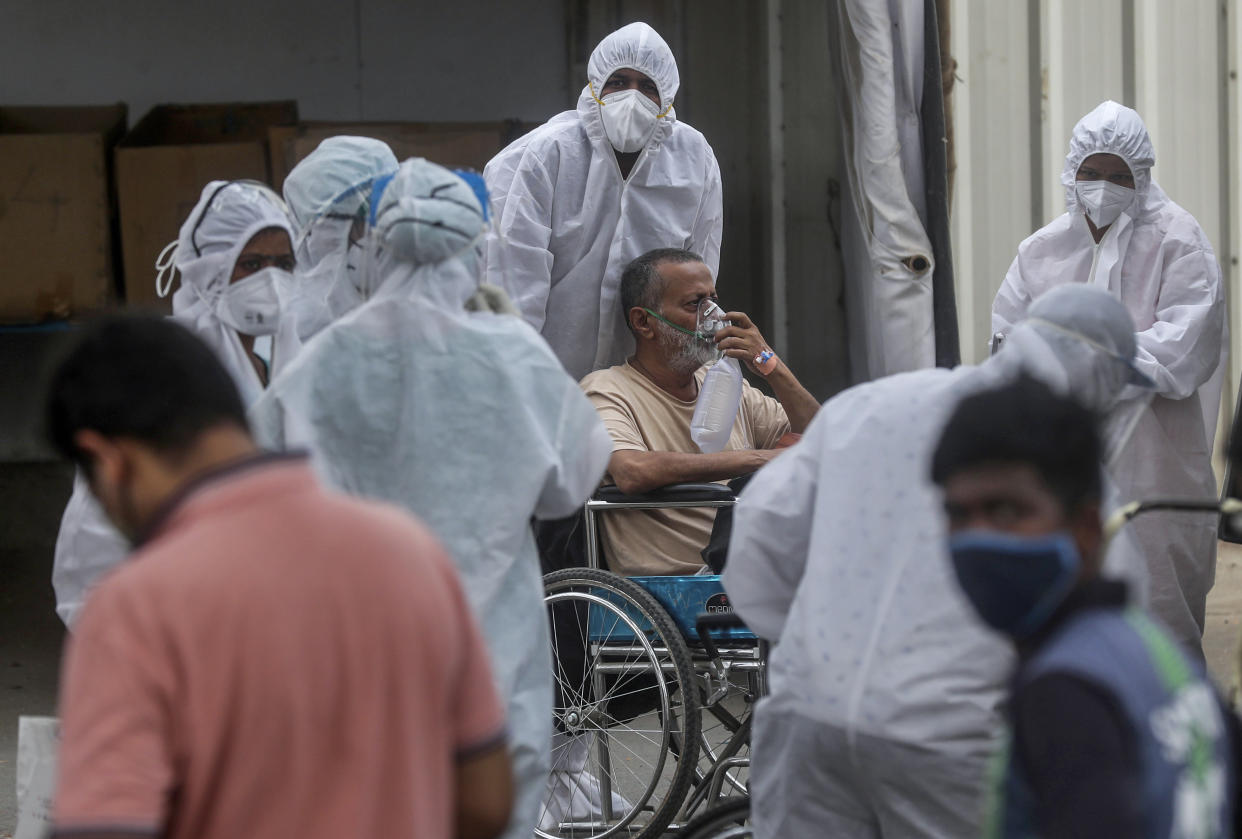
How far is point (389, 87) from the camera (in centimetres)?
725

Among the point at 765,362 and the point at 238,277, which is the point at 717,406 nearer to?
the point at 765,362

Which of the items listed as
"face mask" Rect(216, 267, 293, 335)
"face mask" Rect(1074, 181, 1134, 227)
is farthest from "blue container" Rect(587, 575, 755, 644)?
"face mask" Rect(1074, 181, 1134, 227)

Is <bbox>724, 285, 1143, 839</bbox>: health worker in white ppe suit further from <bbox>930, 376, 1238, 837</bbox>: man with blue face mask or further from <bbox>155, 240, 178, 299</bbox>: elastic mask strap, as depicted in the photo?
<bbox>155, 240, 178, 299</bbox>: elastic mask strap

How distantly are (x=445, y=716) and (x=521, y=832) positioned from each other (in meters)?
1.23

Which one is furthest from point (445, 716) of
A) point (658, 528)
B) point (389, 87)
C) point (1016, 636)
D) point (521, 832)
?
point (389, 87)

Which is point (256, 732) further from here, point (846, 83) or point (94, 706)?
point (846, 83)

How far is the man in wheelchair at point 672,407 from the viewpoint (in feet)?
12.6

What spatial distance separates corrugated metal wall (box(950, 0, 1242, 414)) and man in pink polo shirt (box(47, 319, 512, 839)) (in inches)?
193

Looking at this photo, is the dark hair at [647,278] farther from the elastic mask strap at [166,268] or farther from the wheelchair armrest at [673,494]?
the elastic mask strap at [166,268]

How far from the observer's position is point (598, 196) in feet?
14.7

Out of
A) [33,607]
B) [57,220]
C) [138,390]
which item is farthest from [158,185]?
[138,390]

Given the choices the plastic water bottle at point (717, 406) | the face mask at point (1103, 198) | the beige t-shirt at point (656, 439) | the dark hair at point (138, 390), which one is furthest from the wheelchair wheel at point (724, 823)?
the face mask at point (1103, 198)

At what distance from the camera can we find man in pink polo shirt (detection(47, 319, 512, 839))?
1.34m

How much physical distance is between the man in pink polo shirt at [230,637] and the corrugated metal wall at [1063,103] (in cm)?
490
